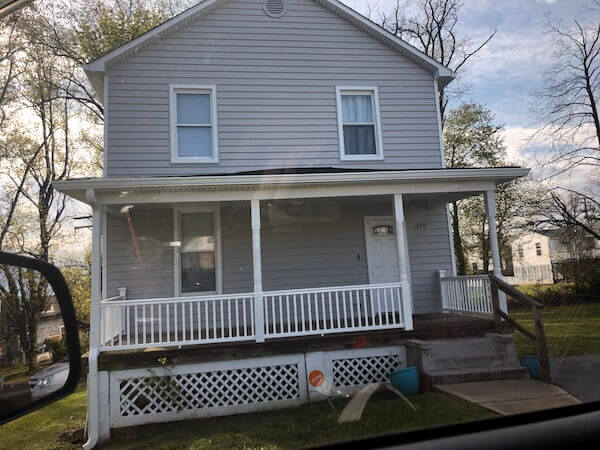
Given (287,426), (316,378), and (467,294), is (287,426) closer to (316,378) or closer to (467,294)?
(316,378)

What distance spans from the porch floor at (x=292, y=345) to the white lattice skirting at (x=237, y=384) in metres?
0.10

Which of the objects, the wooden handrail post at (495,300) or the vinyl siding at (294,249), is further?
the vinyl siding at (294,249)

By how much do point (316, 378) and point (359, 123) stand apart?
17.7 ft

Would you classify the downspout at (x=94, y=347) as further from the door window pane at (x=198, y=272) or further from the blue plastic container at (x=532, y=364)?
the blue plastic container at (x=532, y=364)

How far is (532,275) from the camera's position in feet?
27.1

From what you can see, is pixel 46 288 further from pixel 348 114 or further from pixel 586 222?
pixel 348 114

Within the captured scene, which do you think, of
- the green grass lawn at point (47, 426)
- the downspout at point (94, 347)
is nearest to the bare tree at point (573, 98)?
the green grass lawn at point (47, 426)

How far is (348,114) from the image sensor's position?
9.45 m

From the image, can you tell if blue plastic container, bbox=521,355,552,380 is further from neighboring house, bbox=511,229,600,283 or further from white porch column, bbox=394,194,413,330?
white porch column, bbox=394,194,413,330

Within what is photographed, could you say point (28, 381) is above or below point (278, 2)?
below

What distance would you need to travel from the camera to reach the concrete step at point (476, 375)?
5.77m

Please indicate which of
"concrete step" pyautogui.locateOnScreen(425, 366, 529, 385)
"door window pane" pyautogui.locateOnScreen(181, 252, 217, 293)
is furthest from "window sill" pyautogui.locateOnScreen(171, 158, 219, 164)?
"concrete step" pyautogui.locateOnScreen(425, 366, 529, 385)

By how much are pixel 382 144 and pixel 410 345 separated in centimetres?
440

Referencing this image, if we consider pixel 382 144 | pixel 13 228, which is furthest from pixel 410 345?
pixel 13 228
